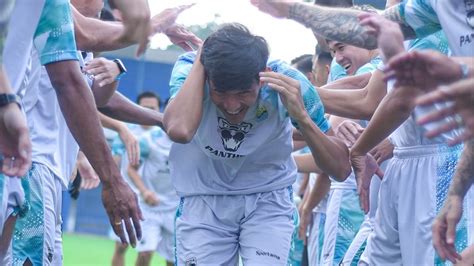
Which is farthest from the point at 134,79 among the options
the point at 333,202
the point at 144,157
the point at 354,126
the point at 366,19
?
the point at 366,19

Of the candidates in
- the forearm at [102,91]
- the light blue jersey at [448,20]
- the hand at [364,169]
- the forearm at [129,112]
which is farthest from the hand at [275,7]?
the forearm at [129,112]

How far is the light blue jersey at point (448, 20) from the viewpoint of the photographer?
5.07m

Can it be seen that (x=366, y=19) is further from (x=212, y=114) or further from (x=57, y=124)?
(x=57, y=124)

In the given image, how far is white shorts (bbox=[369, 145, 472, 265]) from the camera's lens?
19.2 ft

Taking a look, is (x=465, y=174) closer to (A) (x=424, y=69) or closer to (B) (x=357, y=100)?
(A) (x=424, y=69)

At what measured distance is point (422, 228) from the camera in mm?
5840

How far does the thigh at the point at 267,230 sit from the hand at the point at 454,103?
2.56m

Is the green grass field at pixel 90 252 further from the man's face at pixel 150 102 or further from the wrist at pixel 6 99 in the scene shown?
the wrist at pixel 6 99

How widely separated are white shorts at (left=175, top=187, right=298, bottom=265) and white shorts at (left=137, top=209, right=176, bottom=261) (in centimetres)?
760

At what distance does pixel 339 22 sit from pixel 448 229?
1522mm

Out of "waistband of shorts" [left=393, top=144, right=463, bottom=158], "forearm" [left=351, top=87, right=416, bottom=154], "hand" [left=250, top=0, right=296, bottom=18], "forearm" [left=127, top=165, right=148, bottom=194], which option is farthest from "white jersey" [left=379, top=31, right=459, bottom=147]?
"forearm" [left=127, top=165, right=148, bottom=194]

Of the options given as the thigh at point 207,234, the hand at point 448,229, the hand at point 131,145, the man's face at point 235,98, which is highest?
the hand at point 448,229

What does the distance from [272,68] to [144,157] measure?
8.94 metres

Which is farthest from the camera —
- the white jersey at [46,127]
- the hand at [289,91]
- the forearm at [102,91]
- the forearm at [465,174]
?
the forearm at [102,91]
